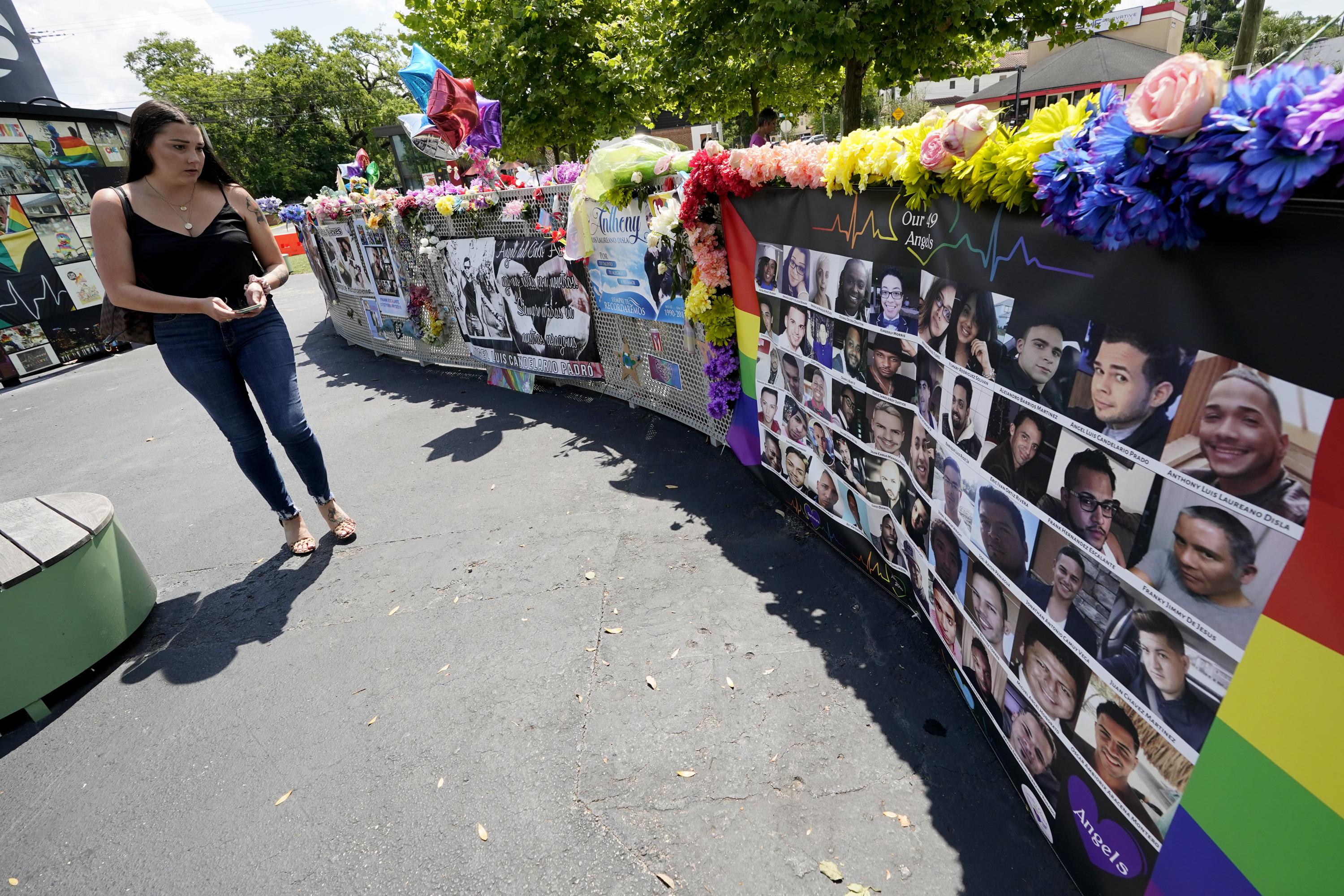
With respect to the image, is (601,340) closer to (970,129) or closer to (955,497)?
(955,497)

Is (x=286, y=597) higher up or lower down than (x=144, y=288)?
lower down

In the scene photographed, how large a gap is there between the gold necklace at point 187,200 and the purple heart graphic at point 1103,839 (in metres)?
4.47

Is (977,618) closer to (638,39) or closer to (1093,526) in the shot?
(1093,526)

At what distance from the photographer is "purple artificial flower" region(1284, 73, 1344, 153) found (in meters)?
0.97

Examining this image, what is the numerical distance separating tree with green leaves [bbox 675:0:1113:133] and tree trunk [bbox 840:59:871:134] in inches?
0.6

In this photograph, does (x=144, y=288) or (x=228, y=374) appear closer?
(x=144, y=288)

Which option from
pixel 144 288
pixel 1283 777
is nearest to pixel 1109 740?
pixel 1283 777

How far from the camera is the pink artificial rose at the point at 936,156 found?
1.93 meters

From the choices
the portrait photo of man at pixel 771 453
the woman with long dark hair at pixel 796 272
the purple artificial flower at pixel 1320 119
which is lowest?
the portrait photo of man at pixel 771 453

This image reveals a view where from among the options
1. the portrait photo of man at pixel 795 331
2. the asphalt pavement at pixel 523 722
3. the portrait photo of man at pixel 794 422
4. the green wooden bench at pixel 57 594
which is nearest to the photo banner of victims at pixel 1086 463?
the portrait photo of man at pixel 795 331

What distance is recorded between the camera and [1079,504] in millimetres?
1669

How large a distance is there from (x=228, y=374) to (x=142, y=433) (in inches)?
191

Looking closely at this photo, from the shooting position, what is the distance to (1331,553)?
1092mm

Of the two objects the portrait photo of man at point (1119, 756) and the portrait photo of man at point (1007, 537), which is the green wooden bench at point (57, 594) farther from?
the portrait photo of man at point (1119, 756)
